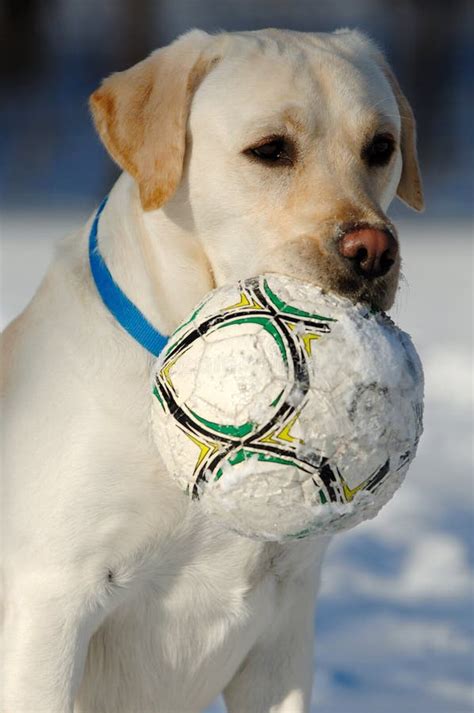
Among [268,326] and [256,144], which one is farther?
[256,144]

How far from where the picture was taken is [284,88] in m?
2.81

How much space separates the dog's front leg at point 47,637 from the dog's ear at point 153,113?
0.87 meters

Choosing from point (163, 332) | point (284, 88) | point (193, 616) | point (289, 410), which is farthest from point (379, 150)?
point (193, 616)

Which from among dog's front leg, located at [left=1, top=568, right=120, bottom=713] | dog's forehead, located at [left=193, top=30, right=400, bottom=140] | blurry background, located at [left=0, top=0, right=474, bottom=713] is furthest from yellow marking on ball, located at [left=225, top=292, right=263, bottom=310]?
blurry background, located at [left=0, top=0, right=474, bottom=713]

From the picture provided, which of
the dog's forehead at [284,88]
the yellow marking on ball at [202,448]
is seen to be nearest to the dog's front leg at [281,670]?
the yellow marking on ball at [202,448]

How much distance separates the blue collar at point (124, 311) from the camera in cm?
286

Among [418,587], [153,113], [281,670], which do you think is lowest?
[418,587]

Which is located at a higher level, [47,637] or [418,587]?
[47,637]

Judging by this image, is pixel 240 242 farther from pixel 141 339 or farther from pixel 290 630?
pixel 290 630

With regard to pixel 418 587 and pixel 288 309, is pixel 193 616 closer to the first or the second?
pixel 288 309

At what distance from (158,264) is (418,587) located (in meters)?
2.12

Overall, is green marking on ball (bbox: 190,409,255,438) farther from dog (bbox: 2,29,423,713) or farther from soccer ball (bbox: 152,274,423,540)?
dog (bbox: 2,29,423,713)

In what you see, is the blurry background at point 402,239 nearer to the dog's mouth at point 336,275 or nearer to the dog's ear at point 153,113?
the dog's mouth at point 336,275

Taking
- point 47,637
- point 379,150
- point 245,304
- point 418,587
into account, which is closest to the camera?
point 245,304
